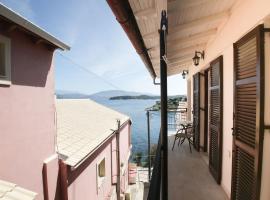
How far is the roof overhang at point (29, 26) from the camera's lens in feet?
9.40

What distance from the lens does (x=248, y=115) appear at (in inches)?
101

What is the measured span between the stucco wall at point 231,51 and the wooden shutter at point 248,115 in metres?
0.07

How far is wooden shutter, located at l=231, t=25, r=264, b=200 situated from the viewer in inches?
85.7

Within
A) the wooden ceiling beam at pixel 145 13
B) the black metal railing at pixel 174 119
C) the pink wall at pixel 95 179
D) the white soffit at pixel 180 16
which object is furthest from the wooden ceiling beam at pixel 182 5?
the black metal railing at pixel 174 119

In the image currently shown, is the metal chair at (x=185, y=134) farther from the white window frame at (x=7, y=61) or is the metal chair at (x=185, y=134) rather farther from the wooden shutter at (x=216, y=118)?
the white window frame at (x=7, y=61)

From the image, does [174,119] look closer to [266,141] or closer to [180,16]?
[180,16]

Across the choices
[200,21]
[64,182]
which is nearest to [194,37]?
[200,21]

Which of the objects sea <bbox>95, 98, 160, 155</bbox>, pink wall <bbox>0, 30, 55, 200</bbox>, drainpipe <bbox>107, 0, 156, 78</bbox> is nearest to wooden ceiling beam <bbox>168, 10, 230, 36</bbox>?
drainpipe <bbox>107, 0, 156, 78</bbox>

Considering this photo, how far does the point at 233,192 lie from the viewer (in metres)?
2.96

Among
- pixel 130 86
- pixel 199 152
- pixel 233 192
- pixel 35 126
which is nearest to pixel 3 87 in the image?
pixel 35 126

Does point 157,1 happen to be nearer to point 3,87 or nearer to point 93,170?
point 3,87

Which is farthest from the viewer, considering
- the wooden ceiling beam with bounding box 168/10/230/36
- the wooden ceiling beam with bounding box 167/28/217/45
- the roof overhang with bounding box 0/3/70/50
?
the wooden ceiling beam with bounding box 167/28/217/45

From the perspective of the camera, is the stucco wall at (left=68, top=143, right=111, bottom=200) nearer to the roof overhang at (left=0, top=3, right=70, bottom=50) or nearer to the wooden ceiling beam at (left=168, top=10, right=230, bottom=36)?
the roof overhang at (left=0, top=3, right=70, bottom=50)

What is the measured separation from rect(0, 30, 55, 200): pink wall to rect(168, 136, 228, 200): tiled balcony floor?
2.32 meters
